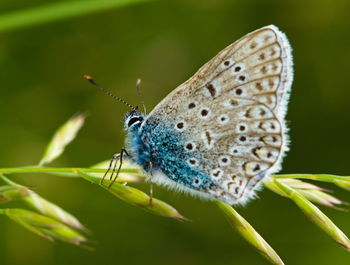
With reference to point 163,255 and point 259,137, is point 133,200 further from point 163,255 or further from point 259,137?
point 163,255

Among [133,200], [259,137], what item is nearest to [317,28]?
[259,137]

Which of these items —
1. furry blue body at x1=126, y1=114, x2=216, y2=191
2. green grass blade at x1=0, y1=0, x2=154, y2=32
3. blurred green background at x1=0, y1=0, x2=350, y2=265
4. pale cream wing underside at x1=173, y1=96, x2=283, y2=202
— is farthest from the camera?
blurred green background at x1=0, y1=0, x2=350, y2=265

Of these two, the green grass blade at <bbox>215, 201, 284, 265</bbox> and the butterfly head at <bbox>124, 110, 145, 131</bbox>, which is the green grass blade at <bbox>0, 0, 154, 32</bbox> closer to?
the butterfly head at <bbox>124, 110, 145, 131</bbox>

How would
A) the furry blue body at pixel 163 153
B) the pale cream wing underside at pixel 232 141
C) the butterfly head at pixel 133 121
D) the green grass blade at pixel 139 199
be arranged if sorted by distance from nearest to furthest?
1. the green grass blade at pixel 139 199
2. the pale cream wing underside at pixel 232 141
3. the furry blue body at pixel 163 153
4. the butterfly head at pixel 133 121

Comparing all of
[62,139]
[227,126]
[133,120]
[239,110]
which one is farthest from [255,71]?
[62,139]

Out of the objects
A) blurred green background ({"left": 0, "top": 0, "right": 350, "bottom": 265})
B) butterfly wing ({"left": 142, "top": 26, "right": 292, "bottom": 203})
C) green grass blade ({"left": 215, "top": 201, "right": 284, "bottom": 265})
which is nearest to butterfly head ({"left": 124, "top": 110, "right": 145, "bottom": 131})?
butterfly wing ({"left": 142, "top": 26, "right": 292, "bottom": 203})

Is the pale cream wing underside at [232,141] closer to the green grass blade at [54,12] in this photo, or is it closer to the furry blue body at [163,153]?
the furry blue body at [163,153]

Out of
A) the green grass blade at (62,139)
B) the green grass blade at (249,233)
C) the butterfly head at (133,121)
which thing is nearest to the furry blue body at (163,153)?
the butterfly head at (133,121)
